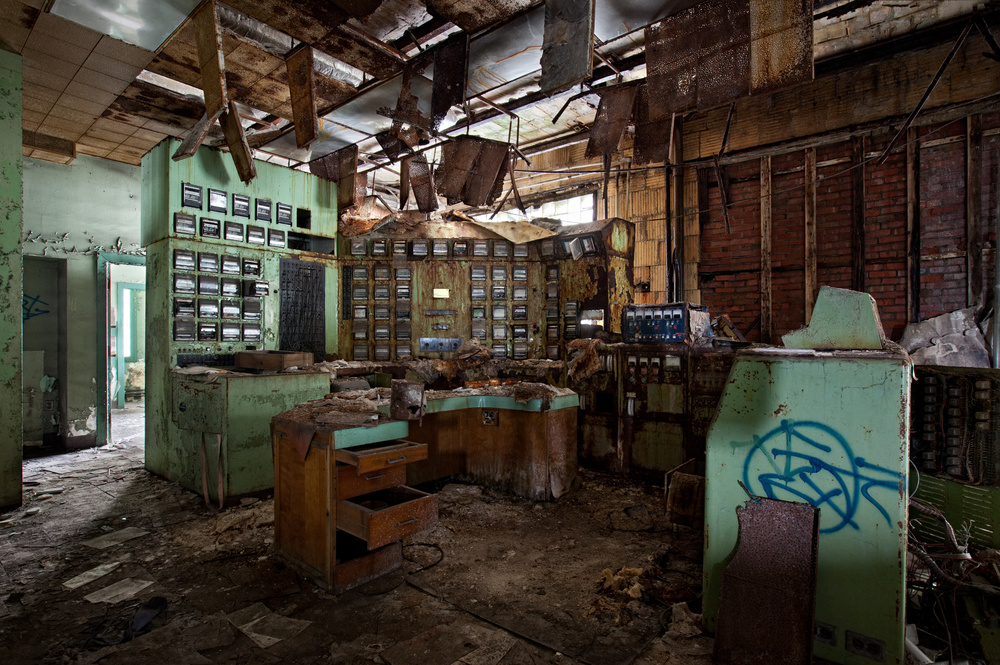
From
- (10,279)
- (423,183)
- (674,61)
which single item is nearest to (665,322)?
(674,61)

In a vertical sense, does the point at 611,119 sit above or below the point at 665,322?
above

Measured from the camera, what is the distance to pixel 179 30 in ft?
15.0

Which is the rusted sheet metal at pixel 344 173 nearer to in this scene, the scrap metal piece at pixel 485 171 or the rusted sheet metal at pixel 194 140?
the scrap metal piece at pixel 485 171

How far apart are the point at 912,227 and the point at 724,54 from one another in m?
3.31

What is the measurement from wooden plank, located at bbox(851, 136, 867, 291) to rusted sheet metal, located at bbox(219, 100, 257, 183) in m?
7.08

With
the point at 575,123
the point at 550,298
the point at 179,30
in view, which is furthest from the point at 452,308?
the point at 179,30

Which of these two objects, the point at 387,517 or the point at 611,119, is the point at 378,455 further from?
the point at 611,119

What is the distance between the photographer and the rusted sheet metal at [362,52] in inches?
186

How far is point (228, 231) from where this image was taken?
583 cm

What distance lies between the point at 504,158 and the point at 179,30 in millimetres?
3513

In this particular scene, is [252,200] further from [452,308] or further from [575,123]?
[575,123]

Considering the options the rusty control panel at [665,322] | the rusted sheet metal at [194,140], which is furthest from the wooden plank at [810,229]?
the rusted sheet metal at [194,140]

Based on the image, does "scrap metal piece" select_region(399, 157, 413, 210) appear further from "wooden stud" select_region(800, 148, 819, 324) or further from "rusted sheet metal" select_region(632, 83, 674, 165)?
"wooden stud" select_region(800, 148, 819, 324)

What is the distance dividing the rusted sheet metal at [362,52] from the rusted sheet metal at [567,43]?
1.84 m
